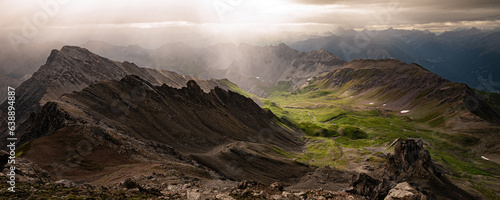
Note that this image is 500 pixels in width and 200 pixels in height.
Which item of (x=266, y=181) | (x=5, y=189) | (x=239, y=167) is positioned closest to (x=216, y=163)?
(x=239, y=167)

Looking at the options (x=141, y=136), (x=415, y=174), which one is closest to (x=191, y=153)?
(x=141, y=136)

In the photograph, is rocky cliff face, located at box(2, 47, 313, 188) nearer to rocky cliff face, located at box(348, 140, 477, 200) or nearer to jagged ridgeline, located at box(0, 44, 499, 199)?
jagged ridgeline, located at box(0, 44, 499, 199)

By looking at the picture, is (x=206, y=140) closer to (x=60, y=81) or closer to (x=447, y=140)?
(x=60, y=81)

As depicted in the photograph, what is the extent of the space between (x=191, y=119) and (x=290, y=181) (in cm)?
5041

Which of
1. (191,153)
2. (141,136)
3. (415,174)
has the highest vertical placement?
(141,136)

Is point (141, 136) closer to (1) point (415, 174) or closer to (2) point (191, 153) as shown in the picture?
(2) point (191, 153)

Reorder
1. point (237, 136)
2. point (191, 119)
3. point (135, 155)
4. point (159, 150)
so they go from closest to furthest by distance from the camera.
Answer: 1. point (135, 155)
2. point (159, 150)
3. point (191, 119)
4. point (237, 136)

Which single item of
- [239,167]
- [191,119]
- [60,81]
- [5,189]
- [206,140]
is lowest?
[5,189]

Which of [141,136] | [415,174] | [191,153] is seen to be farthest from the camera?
[415,174]

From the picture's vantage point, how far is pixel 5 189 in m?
27.2

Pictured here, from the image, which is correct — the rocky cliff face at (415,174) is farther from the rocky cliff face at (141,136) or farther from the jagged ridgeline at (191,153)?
the rocky cliff face at (141,136)

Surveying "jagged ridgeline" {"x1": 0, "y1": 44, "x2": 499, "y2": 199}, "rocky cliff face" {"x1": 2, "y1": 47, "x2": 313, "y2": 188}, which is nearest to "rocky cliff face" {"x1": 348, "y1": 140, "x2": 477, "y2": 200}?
"jagged ridgeline" {"x1": 0, "y1": 44, "x2": 499, "y2": 199}

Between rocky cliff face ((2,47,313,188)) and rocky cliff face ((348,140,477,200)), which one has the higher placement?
rocky cliff face ((2,47,313,188))

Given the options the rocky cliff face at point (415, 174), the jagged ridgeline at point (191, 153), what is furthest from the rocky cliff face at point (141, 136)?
Result: the rocky cliff face at point (415, 174)
